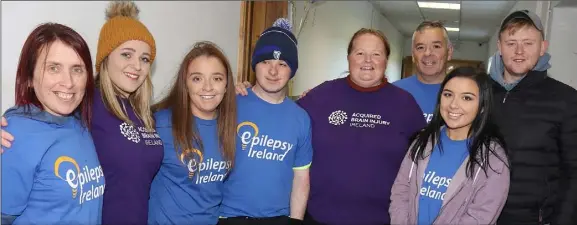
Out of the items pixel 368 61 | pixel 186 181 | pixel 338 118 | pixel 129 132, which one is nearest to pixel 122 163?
pixel 129 132

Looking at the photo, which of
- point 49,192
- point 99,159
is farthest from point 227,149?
point 49,192

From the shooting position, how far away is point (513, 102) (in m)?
1.73

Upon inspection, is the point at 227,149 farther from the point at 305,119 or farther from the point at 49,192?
the point at 49,192

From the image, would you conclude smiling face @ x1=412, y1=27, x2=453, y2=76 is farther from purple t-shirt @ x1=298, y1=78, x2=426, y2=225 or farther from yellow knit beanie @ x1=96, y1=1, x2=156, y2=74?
yellow knit beanie @ x1=96, y1=1, x2=156, y2=74

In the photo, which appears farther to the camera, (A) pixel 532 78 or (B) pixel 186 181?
(A) pixel 532 78

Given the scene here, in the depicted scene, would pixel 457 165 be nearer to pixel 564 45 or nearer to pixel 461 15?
pixel 564 45

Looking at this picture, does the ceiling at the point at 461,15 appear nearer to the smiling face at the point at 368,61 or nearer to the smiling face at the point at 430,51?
the smiling face at the point at 430,51

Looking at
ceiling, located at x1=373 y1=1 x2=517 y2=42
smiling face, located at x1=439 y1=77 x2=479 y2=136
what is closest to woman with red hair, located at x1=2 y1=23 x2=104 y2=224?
smiling face, located at x1=439 y1=77 x2=479 y2=136

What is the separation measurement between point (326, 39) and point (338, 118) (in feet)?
5.69

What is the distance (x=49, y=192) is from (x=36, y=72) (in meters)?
0.31

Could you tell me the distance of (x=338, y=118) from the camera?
75.2 inches

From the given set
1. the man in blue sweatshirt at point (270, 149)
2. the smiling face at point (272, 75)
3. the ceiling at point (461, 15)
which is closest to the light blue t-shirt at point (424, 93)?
the man in blue sweatshirt at point (270, 149)

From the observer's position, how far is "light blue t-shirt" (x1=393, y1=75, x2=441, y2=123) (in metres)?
2.25

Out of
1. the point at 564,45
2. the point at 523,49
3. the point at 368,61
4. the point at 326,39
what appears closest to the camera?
the point at 523,49
